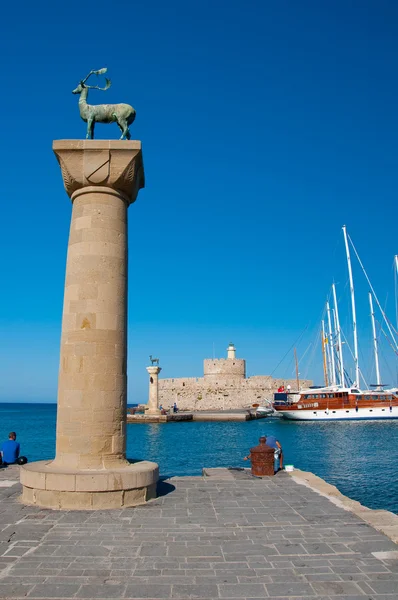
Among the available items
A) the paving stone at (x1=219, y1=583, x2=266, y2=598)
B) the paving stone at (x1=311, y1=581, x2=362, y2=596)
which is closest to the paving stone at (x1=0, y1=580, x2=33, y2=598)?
the paving stone at (x1=219, y1=583, x2=266, y2=598)

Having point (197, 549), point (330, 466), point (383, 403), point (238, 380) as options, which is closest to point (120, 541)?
point (197, 549)

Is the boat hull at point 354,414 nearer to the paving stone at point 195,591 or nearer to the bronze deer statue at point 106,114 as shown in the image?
the bronze deer statue at point 106,114

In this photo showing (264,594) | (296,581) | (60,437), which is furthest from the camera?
(60,437)

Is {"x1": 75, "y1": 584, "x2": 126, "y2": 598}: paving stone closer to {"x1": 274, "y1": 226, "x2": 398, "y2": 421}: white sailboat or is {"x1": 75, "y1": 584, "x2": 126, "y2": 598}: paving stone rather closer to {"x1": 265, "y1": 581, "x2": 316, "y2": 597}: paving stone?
{"x1": 265, "y1": 581, "x2": 316, "y2": 597}: paving stone

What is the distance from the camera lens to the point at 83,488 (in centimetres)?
698

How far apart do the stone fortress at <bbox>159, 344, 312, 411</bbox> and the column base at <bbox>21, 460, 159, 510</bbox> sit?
68.1 metres

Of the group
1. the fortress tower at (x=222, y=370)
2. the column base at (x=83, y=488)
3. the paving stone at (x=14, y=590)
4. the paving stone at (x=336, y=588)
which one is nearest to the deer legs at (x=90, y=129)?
the column base at (x=83, y=488)

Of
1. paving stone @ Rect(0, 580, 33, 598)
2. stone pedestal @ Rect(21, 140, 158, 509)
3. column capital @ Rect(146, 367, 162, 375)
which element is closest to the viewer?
paving stone @ Rect(0, 580, 33, 598)

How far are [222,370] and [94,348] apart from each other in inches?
2679

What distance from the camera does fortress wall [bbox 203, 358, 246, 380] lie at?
7494 centimetres

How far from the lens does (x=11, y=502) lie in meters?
7.45

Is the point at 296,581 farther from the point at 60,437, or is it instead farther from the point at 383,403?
the point at 383,403

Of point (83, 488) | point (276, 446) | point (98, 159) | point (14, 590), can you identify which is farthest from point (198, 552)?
point (276, 446)

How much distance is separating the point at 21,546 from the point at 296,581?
2841mm
